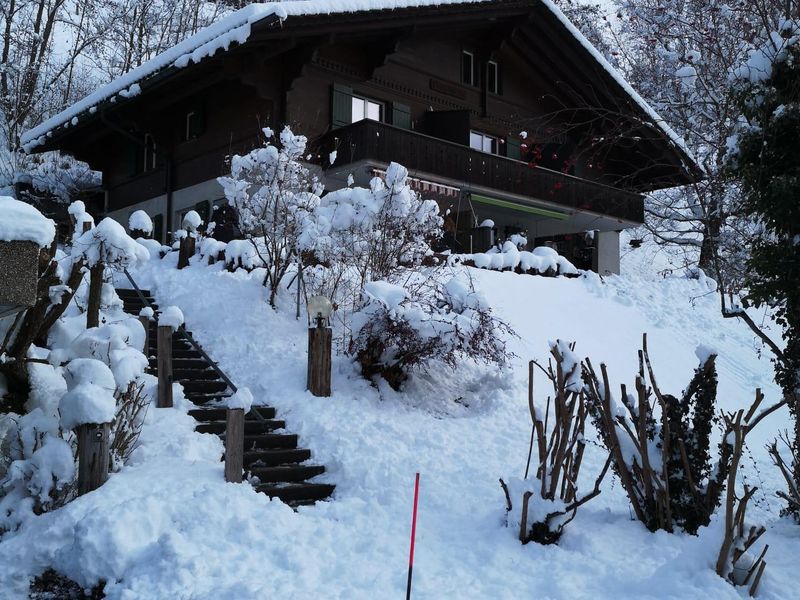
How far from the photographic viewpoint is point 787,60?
241 inches

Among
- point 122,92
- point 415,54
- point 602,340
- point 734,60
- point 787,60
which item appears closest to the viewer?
point 787,60

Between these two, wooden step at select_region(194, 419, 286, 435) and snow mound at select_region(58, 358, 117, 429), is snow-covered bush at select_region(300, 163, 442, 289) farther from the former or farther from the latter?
snow mound at select_region(58, 358, 117, 429)

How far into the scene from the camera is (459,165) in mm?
18062

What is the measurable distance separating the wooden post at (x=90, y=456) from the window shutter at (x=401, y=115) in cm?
1462

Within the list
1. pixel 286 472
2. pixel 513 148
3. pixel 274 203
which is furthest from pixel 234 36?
pixel 513 148

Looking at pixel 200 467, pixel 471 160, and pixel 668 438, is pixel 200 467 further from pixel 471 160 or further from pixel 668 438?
pixel 471 160

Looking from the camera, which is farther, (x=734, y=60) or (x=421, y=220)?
(x=421, y=220)

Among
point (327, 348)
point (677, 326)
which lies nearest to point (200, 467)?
point (327, 348)

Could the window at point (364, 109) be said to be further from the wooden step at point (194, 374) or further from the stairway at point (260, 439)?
the wooden step at point (194, 374)

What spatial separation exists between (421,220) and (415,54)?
35.3 ft

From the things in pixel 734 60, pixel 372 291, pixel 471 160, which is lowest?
pixel 372 291

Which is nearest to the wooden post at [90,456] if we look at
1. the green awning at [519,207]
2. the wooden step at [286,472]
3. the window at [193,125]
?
the wooden step at [286,472]

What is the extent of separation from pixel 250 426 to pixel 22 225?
3981mm

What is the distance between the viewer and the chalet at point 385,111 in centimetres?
1593
